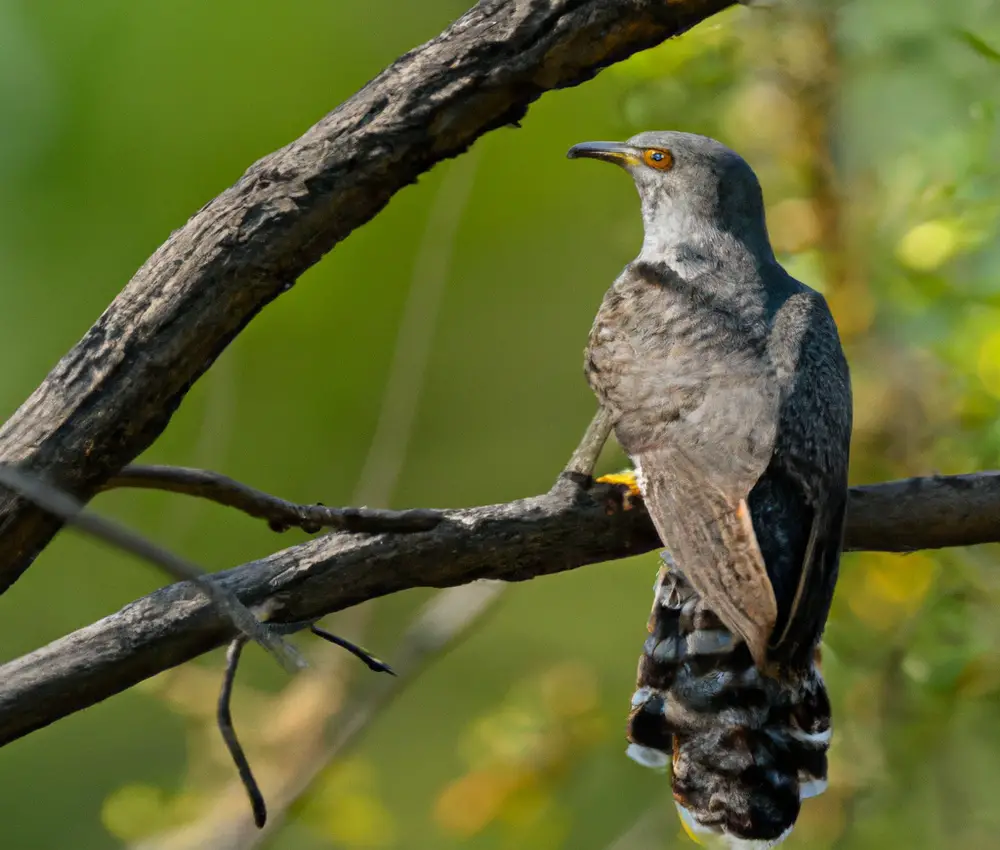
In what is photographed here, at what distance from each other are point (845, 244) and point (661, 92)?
0.76 meters

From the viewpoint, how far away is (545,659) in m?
6.76

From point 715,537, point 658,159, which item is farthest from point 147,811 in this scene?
point 658,159

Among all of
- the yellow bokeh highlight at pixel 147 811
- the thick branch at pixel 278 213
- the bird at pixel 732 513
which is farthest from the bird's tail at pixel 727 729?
the yellow bokeh highlight at pixel 147 811

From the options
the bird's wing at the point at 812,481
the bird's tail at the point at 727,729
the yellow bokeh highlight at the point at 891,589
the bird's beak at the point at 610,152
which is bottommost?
the yellow bokeh highlight at the point at 891,589

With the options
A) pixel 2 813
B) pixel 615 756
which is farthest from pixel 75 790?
pixel 615 756

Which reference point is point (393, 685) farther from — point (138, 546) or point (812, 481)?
point (138, 546)

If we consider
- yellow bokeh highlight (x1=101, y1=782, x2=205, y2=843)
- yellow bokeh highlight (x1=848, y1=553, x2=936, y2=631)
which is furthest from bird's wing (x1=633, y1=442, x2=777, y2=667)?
yellow bokeh highlight (x1=101, y1=782, x2=205, y2=843)

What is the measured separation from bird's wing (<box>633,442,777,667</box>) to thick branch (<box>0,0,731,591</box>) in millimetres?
837

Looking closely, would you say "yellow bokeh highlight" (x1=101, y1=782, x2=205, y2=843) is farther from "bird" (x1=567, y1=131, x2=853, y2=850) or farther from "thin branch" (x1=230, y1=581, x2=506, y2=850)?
"bird" (x1=567, y1=131, x2=853, y2=850)

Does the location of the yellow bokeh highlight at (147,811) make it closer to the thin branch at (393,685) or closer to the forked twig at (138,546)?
the thin branch at (393,685)

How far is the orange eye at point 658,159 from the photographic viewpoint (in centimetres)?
335

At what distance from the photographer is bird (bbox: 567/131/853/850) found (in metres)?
2.45

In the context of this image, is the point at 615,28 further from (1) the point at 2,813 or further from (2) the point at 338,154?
(1) the point at 2,813

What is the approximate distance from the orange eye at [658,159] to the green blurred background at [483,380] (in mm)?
372
